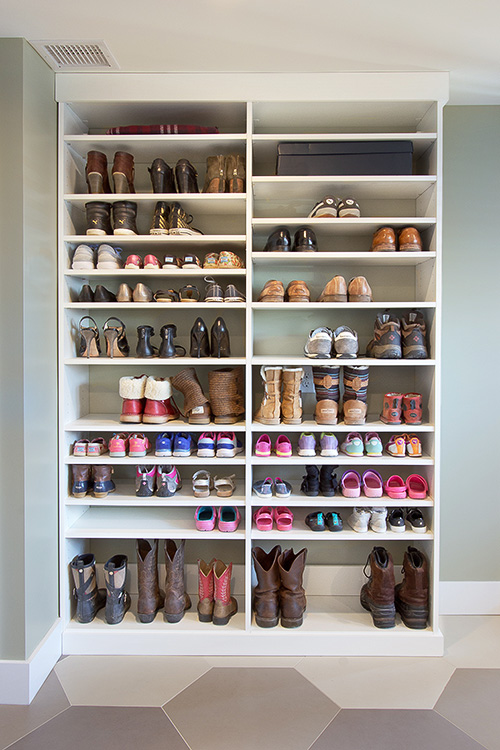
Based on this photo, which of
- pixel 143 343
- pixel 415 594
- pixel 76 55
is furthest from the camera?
pixel 143 343

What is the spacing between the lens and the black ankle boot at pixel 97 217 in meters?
2.51

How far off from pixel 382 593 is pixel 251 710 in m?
0.82

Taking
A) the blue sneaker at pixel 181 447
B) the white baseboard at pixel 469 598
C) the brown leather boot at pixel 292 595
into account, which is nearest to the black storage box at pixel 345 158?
the blue sneaker at pixel 181 447

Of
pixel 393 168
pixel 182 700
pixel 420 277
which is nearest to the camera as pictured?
pixel 182 700

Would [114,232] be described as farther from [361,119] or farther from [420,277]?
[420,277]

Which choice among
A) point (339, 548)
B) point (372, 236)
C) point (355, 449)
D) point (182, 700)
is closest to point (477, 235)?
point (372, 236)

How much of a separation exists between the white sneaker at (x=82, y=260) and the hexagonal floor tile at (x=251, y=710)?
1.98m

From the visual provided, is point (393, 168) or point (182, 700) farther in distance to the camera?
point (393, 168)

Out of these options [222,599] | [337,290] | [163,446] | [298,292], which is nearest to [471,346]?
[337,290]

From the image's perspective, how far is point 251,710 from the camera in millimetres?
2029

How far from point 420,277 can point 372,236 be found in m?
0.34

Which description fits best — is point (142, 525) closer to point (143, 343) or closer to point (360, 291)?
point (143, 343)

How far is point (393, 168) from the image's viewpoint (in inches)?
97.7

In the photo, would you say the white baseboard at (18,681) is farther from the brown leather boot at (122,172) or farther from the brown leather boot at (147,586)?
the brown leather boot at (122,172)
